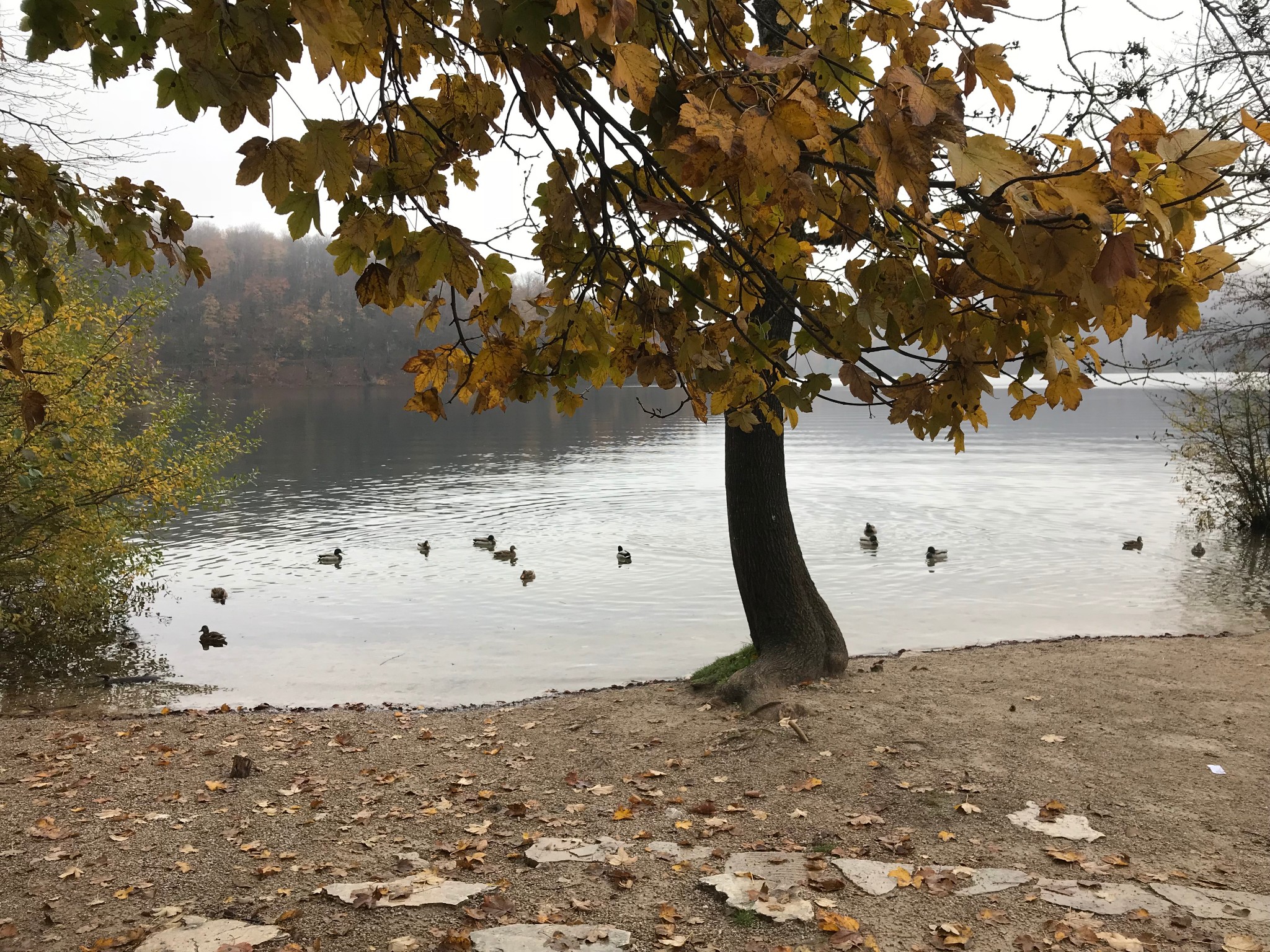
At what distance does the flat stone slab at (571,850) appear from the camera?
4828 millimetres

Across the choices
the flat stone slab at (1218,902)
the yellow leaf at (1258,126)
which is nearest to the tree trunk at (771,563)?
the flat stone slab at (1218,902)

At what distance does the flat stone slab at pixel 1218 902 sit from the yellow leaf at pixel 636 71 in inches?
164

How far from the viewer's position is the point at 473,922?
4078 mm

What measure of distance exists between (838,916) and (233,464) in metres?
43.2

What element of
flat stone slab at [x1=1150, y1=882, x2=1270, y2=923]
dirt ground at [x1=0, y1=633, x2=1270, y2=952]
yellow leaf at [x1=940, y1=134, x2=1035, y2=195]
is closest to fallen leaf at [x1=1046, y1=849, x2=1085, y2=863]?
dirt ground at [x1=0, y1=633, x2=1270, y2=952]

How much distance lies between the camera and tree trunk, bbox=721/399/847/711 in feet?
28.2

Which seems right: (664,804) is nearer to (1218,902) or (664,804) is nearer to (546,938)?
(546,938)

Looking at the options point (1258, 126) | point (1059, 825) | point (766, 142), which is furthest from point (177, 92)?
point (1059, 825)

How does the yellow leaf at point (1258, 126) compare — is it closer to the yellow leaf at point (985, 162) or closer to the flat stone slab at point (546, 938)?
the yellow leaf at point (985, 162)

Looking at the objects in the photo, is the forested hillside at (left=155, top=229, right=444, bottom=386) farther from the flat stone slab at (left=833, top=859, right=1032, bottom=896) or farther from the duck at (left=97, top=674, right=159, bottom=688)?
the flat stone slab at (left=833, top=859, right=1032, bottom=896)

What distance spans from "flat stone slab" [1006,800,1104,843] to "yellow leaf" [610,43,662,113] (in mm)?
4875

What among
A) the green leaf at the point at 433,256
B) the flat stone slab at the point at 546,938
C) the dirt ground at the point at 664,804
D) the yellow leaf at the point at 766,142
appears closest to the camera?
the yellow leaf at the point at 766,142

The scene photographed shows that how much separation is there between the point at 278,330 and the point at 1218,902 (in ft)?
368

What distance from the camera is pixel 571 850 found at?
4980mm
